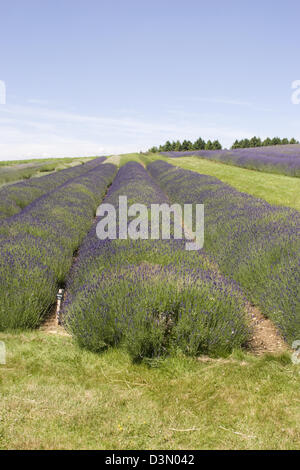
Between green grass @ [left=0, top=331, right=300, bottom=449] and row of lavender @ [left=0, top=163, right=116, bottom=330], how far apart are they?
1.53 feet

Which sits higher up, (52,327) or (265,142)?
(265,142)

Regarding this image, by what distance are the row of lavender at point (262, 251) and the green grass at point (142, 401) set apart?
618 mm

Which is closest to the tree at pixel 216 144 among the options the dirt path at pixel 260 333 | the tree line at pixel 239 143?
the tree line at pixel 239 143

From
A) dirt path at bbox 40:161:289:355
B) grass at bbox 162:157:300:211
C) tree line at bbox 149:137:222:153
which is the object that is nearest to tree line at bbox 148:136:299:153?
tree line at bbox 149:137:222:153

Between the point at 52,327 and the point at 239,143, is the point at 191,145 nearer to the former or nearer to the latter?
the point at 239,143

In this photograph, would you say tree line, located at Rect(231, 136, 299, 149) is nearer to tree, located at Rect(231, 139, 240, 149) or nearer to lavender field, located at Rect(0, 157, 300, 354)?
tree, located at Rect(231, 139, 240, 149)

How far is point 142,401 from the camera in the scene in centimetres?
258

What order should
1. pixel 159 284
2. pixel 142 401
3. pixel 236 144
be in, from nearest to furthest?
pixel 142 401 < pixel 159 284 < pixel 236 144

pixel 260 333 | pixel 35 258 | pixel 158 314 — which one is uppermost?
pixel 35 258

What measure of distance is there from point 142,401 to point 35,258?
2.67m

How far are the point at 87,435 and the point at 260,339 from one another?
2.15 metres

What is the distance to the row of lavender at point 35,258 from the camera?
3.69 m

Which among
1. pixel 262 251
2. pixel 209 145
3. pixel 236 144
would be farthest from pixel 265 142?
pixel 262 251

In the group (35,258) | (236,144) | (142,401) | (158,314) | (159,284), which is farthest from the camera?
(236,144)
